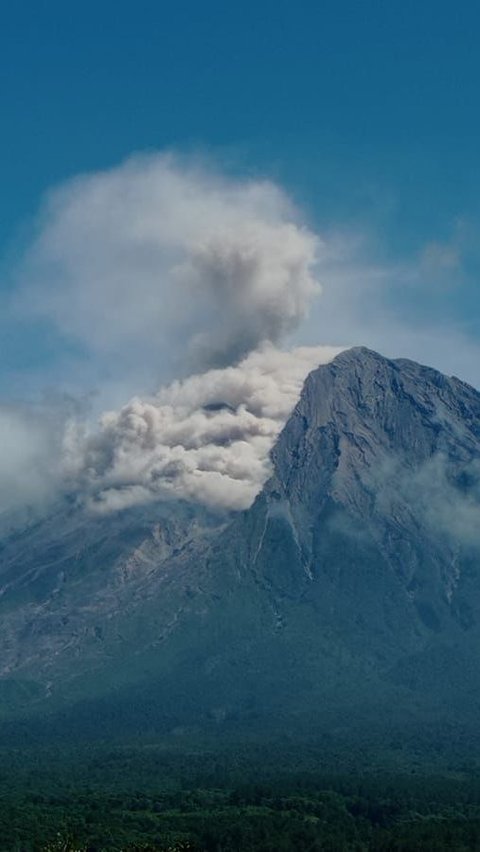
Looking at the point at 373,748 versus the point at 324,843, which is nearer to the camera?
the point at 324,843

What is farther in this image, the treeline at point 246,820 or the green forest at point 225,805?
the green forest at point 225,805

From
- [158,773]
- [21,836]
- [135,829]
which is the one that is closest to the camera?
[21,836]

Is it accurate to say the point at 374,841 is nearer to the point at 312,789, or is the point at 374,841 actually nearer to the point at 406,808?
the point at 406,808

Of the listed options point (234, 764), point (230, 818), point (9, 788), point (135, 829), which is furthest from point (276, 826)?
point (234, 764)

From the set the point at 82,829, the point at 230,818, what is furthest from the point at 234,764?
the point at 82,829

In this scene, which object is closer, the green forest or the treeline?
the treeline

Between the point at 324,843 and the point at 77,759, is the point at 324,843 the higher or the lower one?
the lower one

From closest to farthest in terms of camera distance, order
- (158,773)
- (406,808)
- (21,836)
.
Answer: (21,836) < (406,808) < (158,773)

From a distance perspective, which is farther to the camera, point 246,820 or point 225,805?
point 225,805

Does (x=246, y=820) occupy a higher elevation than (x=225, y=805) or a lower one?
lower
